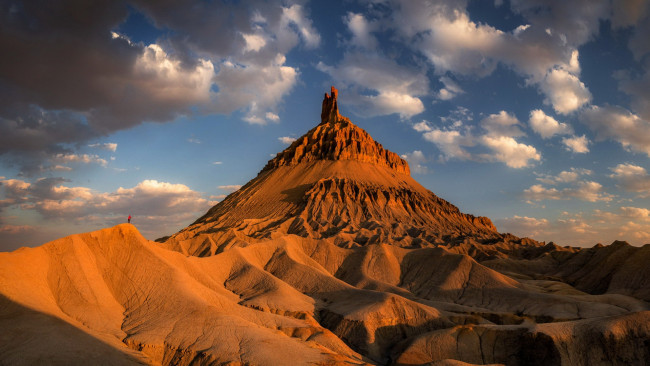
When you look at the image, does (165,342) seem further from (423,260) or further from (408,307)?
(423,260)

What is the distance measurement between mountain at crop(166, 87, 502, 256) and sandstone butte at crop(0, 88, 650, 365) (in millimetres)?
A: 972

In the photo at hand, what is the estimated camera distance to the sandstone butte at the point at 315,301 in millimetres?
33344

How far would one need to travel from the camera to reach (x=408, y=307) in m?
50.1

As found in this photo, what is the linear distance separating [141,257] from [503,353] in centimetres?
3345

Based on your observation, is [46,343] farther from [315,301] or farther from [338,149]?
[338,149]

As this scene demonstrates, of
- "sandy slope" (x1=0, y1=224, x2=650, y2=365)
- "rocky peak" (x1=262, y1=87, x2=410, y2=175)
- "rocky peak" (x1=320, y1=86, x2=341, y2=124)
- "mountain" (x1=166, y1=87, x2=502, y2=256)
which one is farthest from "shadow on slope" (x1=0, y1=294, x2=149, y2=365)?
"rocky peak" (x1=320, y1=86, x2=341, y2=124)

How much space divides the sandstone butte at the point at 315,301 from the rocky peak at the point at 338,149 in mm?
30454

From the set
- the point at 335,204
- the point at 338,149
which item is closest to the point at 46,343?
the point at 335,204

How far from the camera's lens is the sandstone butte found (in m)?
33.3

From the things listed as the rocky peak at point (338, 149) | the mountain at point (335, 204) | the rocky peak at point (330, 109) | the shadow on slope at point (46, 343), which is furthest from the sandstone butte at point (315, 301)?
the rocky peak at point (330, 109)

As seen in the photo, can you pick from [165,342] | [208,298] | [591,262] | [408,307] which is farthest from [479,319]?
[591,262]

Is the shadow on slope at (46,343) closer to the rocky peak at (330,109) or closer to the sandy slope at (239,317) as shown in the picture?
the sandy slope at (239,317)

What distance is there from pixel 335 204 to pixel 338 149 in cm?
2556

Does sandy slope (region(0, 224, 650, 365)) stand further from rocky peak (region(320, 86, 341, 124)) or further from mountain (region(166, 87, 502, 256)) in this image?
rocky peak (region(320, 86, 341, 124))
